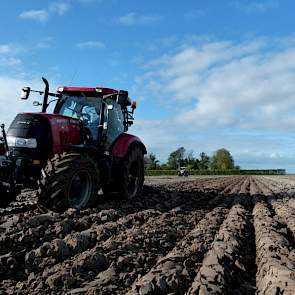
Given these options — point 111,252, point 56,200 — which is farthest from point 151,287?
point 56,200

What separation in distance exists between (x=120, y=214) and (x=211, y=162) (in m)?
121

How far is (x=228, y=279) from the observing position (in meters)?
4.05

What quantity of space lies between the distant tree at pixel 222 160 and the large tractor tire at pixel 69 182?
4648 inches

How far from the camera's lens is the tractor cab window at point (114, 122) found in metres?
8.91

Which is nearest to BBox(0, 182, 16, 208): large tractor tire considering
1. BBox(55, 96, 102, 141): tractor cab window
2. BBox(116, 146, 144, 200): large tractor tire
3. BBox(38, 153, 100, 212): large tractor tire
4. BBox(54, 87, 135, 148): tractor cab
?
BBox(38, 153, 100, 212): large tractor tire

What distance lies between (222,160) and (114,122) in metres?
121

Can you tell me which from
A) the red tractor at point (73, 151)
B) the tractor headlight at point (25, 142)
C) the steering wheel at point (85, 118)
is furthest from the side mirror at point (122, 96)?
the tractor headlight at point (25, 142)

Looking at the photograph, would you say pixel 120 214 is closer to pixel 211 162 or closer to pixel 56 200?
pixel 56 200

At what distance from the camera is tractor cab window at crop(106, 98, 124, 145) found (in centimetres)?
891

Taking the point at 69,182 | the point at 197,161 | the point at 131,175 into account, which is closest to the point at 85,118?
the point at 131,175

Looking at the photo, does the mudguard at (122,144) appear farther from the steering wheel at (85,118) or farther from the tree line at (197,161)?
the tree line at (197,161)

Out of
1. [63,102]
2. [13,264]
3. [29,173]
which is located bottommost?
[13,264]

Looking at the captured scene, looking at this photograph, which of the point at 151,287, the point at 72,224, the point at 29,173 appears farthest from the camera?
the point at 29,173

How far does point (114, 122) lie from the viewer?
29.9 feet
